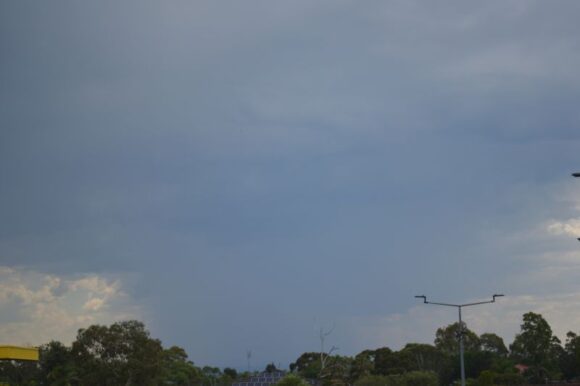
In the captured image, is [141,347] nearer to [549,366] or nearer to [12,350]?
[12,350]

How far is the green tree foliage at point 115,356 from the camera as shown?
82875 millimetres

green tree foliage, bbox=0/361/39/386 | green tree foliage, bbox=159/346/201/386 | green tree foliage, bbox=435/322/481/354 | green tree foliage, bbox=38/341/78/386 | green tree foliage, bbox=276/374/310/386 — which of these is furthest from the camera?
green tree foliage, bbox=435/322/481/354

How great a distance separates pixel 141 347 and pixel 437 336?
81729 millimetres

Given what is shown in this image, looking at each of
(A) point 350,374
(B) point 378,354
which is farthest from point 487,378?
(B) point 378,354

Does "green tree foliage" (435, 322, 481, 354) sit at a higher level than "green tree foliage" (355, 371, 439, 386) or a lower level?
higher

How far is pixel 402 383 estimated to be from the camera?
94875mm

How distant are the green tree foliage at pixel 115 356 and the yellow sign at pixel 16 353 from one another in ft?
112

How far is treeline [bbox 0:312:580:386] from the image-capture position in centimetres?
8356

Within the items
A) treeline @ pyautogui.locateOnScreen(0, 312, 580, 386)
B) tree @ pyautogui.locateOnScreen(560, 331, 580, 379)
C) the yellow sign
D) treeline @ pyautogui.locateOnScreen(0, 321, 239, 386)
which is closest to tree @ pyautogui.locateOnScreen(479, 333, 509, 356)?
treeline @ pyautogui.locateOnScreen(0, 312, 580, 386)

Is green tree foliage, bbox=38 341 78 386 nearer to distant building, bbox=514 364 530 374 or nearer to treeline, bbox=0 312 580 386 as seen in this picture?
treeline, bbox=0 312 580 386

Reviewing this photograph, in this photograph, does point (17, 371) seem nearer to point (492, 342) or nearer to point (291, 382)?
point (291, 382)

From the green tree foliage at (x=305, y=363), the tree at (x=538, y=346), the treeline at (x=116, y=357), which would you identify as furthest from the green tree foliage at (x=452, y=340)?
the treeline at (x=116, y=357)

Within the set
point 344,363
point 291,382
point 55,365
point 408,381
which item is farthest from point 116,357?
point 344,363

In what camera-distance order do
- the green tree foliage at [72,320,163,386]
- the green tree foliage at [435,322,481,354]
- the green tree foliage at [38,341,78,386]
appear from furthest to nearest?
the green tree foliage at [435,322,481,354] < the green tree foliage at [38,341,78,386] < the green tree foliage at [72,320,163,386]
